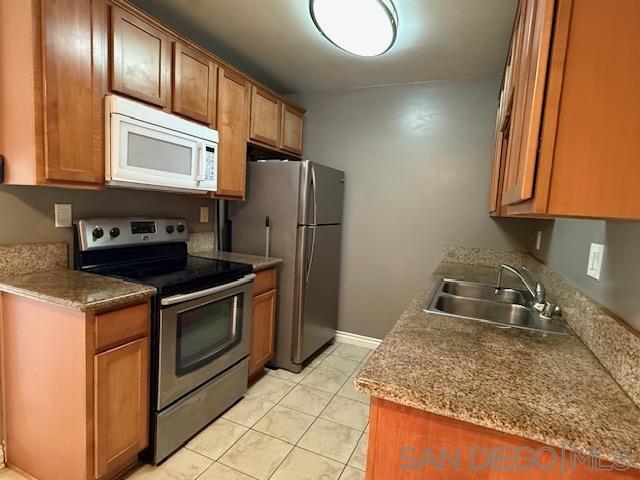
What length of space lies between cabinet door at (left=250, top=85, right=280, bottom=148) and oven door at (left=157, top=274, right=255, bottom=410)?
117 centimetres

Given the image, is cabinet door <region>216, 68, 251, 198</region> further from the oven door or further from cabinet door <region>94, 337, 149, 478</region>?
cabinet door <region>94, 337, 149, 478</region>

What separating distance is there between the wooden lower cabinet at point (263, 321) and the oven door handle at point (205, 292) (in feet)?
0.68

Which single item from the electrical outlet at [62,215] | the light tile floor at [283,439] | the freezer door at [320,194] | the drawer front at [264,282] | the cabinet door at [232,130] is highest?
the cabinet door at [232,130]

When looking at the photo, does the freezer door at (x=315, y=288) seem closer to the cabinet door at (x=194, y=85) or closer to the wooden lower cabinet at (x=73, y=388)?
the cabinet door at (x=194, y=85)

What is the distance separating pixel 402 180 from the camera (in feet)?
9.93

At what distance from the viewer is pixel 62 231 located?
5.85ft

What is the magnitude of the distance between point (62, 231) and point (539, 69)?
83.9 inches

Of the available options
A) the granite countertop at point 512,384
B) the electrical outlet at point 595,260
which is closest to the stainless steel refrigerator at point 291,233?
the granite countertop at point 512,384

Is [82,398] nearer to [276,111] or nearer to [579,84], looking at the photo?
[579,84]

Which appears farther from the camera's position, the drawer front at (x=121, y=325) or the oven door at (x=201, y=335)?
the oven door at (x=201, y=335)

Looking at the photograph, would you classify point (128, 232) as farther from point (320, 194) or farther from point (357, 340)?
point (357, 340)

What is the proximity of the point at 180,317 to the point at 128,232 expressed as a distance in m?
0.72

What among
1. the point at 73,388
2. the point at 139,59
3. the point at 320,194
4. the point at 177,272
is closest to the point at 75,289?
the point at 73,388

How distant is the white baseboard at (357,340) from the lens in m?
3.23
